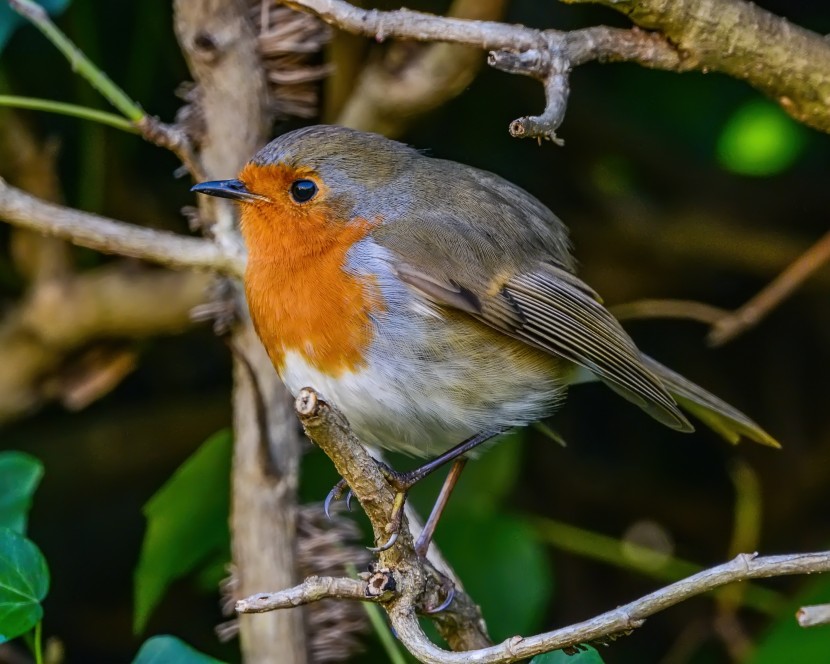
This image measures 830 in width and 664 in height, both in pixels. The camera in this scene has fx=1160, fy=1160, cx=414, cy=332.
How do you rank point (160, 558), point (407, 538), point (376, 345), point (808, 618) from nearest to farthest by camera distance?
point (808, 618), point (407, 538), point (376, 345), point (160, 558)

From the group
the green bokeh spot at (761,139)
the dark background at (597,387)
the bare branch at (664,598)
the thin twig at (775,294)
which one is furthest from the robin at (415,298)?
the green bokeh spot at (761,139)

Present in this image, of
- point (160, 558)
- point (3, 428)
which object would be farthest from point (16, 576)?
point (3, 428)

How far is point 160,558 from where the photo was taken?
2658 millimetres

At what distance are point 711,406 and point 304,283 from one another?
104cm

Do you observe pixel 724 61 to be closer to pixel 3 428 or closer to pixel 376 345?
pixel 376 345

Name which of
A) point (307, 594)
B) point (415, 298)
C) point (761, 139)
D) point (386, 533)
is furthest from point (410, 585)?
point (761, 139)

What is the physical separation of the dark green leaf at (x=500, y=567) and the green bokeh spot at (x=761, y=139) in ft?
4.35

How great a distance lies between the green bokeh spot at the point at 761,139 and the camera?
11.3 feet

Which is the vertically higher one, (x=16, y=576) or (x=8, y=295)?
(x=16, y=576)

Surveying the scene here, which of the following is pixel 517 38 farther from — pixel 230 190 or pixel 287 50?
pixel 287 50

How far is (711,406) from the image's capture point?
9.06 ft

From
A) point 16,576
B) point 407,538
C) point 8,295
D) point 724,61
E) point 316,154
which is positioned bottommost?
point 8,295

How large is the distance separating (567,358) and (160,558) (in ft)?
3.40

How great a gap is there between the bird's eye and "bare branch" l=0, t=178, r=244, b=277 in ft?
0.83
